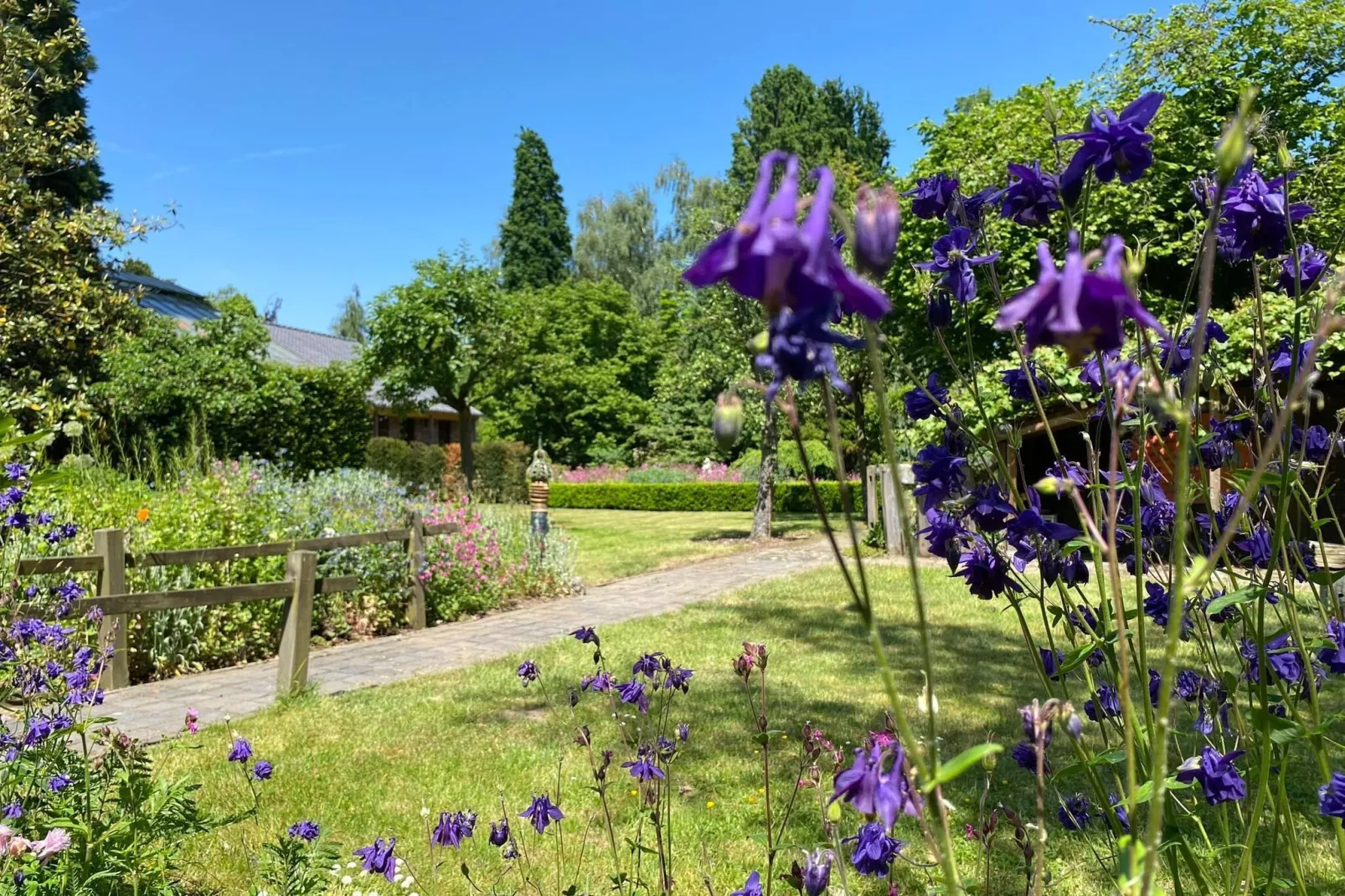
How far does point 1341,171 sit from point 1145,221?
2239 mm

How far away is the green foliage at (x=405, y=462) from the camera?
20203 mm

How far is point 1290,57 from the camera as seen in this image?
12547 millimetres

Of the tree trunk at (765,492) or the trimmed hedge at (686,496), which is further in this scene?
the trimmed hedge at (686,496)

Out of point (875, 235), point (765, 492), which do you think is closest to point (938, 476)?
point (875, 235)

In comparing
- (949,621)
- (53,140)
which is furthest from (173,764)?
(53,140)

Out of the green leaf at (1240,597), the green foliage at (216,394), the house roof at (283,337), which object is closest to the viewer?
the green leaf at (1240,597)

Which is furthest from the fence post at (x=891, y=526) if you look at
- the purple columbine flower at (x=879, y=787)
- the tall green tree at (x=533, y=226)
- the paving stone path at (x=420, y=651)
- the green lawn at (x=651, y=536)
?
the tall green tree at (x=533, y=226)

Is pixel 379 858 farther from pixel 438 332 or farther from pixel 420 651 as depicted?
pixel 438 332

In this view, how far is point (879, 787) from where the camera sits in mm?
886

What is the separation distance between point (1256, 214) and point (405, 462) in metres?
20.2

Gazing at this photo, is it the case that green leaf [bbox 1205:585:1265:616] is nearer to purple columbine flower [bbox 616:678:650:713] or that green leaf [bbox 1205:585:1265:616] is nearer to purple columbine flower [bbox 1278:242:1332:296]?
purple columbine flower [bbox 1278:242:1332:296]

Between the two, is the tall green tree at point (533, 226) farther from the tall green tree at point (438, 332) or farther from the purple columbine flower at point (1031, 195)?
the purple columbine flower at point (1031, 195)

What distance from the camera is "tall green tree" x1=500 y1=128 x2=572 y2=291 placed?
36.7 metres

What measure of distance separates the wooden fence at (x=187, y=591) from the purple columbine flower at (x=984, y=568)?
4321 mm
